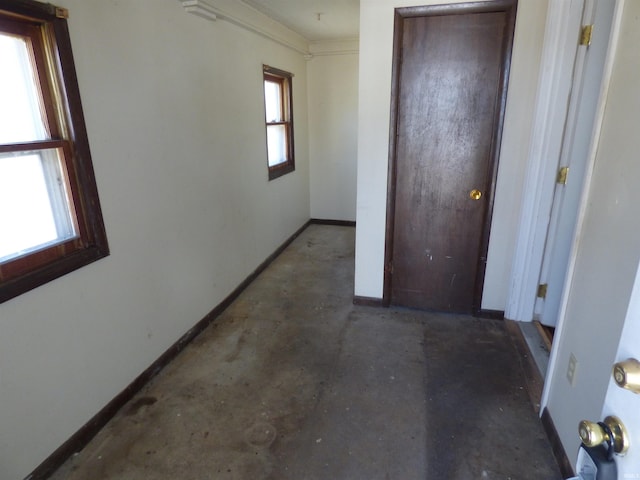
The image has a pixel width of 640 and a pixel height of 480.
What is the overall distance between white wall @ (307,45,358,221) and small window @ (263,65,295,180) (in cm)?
70

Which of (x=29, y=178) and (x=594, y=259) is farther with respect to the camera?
(x=29, y=178)

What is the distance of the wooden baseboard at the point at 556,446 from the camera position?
1.57 m

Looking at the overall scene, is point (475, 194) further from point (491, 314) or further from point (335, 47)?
point (335, 47)

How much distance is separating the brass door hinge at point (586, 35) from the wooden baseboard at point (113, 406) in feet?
9.78

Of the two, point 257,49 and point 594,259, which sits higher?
point 257,49

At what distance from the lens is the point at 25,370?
1542mm

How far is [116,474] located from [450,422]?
160cm

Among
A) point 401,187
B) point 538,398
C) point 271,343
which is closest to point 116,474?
point 271,343

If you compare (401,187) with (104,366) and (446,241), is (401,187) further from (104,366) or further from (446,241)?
(104,366)

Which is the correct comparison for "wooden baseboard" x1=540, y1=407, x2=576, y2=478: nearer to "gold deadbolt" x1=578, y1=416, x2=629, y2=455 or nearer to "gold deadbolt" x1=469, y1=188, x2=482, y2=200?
"gold deadbolt" x1=578, y1=416, x2=629, y2=455

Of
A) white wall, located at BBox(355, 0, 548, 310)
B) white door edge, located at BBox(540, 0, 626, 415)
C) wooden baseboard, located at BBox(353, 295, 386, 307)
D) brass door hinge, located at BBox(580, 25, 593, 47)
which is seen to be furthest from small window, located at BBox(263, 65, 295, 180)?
white door edge, located at BBox(540, 0, 626, 415)

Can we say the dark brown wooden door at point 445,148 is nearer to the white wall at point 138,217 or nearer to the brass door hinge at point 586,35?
the brass door hinge at point 586,35

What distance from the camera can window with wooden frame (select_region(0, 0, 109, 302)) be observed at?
1.47 metres

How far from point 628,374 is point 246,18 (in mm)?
3477
